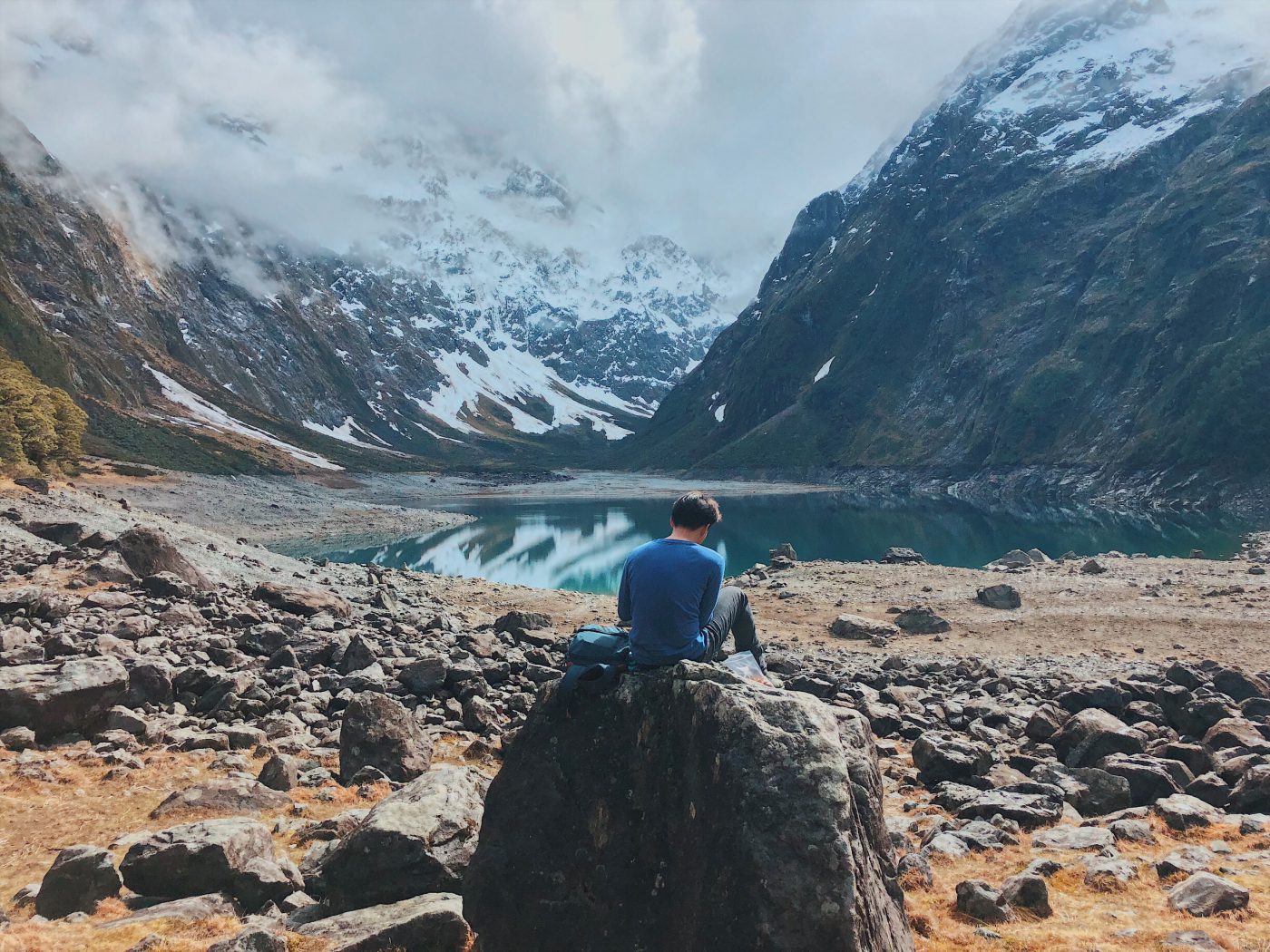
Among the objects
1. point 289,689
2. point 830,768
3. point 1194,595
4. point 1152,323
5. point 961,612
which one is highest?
point 1152,323

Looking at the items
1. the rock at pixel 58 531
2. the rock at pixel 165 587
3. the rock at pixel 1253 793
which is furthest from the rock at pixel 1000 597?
the rock at pixel 58 531

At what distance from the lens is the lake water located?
69750mm

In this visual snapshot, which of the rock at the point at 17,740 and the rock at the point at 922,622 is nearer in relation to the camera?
the rock at the point at 17,740

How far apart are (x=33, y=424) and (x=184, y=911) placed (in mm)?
77758

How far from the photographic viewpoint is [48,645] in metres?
14.8

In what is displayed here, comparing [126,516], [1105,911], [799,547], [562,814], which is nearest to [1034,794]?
[1105,911]

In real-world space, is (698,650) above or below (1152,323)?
below

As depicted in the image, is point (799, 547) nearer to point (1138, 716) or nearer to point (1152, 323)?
point (1138, 716)

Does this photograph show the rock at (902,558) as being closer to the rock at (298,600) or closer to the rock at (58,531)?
the rock at (298,600)

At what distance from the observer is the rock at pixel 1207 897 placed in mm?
7574

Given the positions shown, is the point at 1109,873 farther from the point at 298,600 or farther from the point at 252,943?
the point at 298,600

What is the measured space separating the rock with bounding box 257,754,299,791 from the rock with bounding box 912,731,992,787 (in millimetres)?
10846

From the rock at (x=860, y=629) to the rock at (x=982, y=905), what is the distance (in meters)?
25.4

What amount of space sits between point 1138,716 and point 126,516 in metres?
50.1
